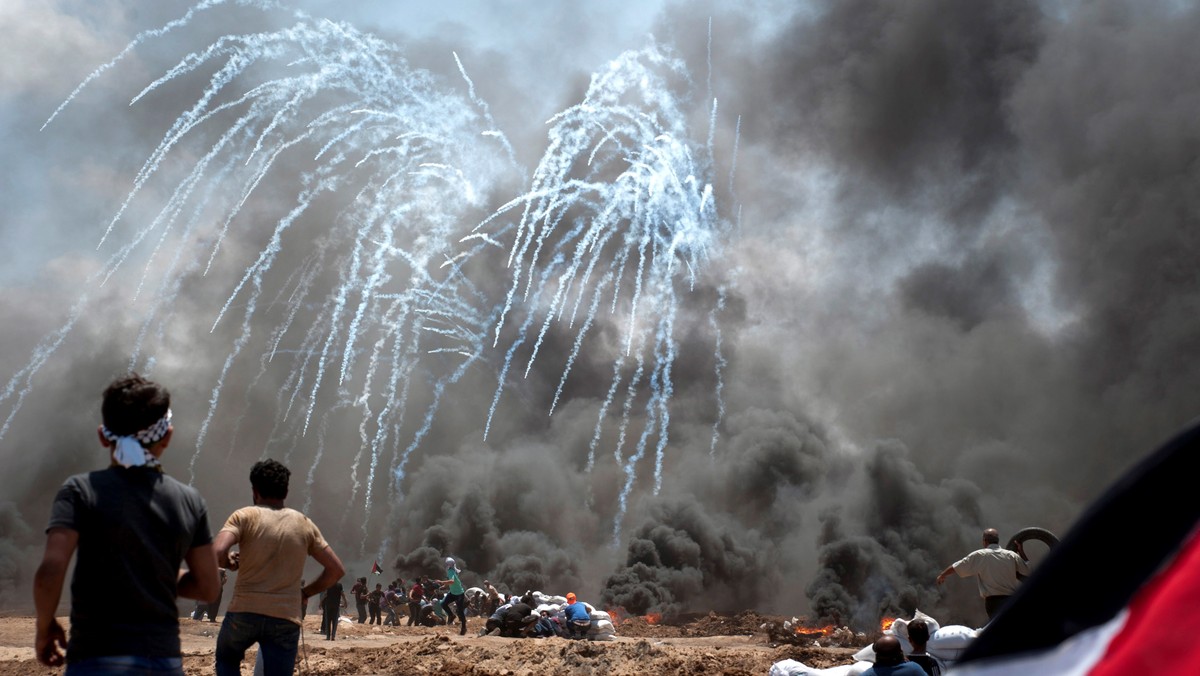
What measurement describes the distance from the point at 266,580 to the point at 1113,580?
15.4 ft

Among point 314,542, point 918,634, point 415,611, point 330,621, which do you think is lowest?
point 918,634

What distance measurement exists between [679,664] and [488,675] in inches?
121

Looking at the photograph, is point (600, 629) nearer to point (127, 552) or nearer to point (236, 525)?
point (236, 525)

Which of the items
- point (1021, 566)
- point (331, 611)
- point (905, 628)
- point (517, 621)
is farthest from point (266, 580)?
point (331, 611)

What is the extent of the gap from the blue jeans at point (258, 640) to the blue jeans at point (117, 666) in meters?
1.78

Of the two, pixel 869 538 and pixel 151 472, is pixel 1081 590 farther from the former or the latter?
pixel 869 538

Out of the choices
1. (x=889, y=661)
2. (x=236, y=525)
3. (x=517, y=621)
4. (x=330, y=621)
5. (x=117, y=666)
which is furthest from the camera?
(x=330, y=621)

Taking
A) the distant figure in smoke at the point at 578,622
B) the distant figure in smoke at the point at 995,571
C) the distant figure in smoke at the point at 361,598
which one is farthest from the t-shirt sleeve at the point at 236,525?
the distant figure in smoke at the point at 361,598

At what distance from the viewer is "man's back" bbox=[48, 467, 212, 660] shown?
366 centimetres

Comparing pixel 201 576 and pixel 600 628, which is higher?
pixel 600 628

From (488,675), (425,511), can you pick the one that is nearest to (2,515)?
(425,511)

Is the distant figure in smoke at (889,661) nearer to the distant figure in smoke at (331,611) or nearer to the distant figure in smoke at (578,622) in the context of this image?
the distant figure in smoke at (578,622)

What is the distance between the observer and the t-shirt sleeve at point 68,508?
11.9 feet

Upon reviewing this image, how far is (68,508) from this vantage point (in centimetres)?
364
